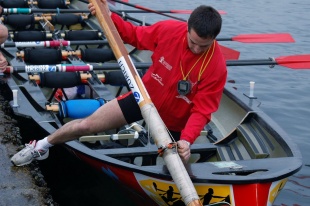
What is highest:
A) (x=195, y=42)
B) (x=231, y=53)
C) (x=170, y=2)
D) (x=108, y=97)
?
(x=195, y=42)

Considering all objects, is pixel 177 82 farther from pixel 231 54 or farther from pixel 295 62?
pixel 231 54

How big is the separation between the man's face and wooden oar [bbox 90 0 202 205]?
581 mm

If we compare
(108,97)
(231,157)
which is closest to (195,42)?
(231,157)

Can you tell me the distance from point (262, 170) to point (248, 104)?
1787mm

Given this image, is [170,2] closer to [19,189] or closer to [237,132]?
[237,132]

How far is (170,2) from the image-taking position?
18344mm

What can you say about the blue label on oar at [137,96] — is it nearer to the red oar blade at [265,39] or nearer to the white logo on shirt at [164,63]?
the white logo on shirt at [164,63]

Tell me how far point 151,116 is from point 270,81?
7143mm

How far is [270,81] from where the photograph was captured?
11.5 meters

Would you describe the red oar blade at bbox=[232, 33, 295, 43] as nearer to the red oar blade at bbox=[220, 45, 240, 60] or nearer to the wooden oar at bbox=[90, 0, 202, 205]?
the red oar blade at bbox=[220, 45, 240, 60]

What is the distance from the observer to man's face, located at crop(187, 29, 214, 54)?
473 cm

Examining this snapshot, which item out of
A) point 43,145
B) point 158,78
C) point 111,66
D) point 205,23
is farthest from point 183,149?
point 111,66

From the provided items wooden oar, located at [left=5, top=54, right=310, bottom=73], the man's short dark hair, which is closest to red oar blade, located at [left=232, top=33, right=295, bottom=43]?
wooden oar, located at [left=5, top=54, right=310, bottom=73]

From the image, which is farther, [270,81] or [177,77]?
[270,81]
